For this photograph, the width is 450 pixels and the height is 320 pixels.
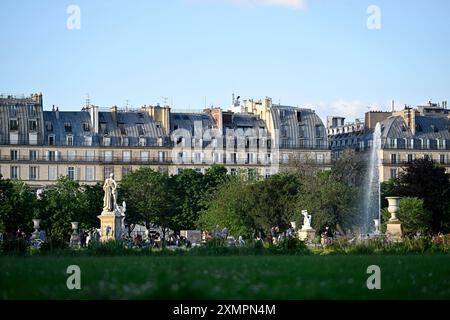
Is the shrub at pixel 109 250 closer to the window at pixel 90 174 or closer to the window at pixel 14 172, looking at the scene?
the window at pixel 14 172

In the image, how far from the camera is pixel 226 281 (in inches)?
808

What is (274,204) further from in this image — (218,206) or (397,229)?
(397,229)

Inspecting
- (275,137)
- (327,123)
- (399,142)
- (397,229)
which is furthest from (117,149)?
(397,229)

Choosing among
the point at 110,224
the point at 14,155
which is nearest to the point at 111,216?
the point at 110,224

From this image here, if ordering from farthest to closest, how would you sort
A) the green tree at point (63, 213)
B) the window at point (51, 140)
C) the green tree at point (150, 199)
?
1. the window at point (51, 140)
2. the green tree at point (150, 199)
3. the green tree at point (63, 213)

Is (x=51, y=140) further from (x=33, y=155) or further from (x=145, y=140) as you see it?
(x=145, y=140)

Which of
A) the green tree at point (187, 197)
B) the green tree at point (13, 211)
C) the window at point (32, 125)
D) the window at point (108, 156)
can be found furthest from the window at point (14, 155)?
the green tree at point (13, 211)

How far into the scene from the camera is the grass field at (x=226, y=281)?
60.8 ft

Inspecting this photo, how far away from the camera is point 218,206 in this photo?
82.6m

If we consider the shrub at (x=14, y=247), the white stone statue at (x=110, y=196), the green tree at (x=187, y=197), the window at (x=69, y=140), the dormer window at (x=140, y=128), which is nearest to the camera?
the shrub at (x=14, y=247)

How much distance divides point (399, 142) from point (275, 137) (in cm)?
1281

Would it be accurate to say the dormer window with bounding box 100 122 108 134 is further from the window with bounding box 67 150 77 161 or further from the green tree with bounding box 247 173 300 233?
the green tree with bounding box 247 173 300 233

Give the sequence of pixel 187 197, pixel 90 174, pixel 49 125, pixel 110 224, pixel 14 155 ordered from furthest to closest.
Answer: pixel 90 174 → pixel 49 125 → pixel 14 155 → pixel 187 197 → pixel 110 224
